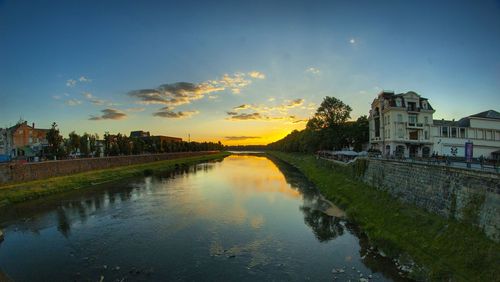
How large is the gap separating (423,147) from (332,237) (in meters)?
45.8

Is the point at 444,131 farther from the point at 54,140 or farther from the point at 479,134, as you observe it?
the point at 54,140

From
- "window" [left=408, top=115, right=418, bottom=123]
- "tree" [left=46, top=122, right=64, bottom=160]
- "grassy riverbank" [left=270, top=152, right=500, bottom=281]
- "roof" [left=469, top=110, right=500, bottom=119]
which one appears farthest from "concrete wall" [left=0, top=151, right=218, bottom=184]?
"roof" [left=469, top=110, right=500, bottom=119]

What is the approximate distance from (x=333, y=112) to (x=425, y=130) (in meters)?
26.8

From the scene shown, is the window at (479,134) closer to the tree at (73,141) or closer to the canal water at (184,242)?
the canal water at (184,242)

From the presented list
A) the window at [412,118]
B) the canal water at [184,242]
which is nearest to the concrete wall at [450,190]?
the canal water at [184,242]

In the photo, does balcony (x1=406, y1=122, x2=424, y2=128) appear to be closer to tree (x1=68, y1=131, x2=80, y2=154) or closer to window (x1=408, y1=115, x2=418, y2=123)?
window (x1=408, y1=115, x2=418, y2=123)

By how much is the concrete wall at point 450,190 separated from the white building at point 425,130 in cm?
2898

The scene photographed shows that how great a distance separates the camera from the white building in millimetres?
52562

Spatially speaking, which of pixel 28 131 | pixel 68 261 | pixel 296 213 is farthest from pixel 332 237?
pixel 28 131

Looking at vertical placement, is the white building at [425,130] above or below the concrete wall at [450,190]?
above

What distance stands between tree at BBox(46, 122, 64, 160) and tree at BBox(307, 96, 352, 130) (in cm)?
6333

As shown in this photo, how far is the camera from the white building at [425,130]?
52.6 m

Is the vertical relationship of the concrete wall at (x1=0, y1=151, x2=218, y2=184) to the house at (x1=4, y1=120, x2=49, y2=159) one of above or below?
below

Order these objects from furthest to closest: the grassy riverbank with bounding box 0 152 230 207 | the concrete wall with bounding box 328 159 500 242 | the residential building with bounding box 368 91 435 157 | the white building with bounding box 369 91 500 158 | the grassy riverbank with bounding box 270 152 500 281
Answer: the residential building with bounding box 368 91 435 157 → the white building with bounding box 369 91 500 158 → the grassy riverbank with bounding box 0 152 230 207 → the concrete wall with bounding box 328 159 500 242 → the grassy riverbank with bounding box 270 152 500 281
